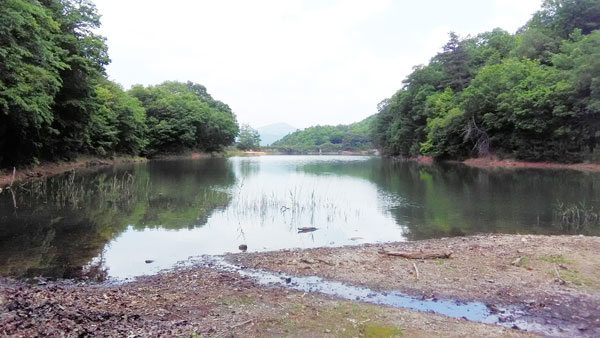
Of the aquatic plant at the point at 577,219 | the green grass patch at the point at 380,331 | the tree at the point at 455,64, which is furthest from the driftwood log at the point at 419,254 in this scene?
the tree at the point at 455,64

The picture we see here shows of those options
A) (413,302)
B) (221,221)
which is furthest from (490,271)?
(221,221)

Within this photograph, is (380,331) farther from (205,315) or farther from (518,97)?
(518,97)

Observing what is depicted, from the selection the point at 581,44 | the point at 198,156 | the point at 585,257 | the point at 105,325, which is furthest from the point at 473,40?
the point at 105,325

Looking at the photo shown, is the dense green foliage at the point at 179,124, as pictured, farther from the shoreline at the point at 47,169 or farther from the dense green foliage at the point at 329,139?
the dense green foliage at the point at 329,139

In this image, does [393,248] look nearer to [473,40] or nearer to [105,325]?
[105,325]

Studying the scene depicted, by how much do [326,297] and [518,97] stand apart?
41.0m

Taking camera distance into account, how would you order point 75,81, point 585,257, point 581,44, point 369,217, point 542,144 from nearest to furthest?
point 585,257 → point 369,217 → point 75,81 → point 581,44 → point 542,144

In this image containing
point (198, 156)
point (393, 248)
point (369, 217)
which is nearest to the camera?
point (393, 248)

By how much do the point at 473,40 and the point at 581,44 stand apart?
Answer: 42435 mm

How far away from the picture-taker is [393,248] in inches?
346

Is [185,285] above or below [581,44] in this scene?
below

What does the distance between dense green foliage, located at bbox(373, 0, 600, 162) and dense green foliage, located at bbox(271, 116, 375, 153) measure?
55.2 m

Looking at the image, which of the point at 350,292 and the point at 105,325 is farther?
the point at 350,292

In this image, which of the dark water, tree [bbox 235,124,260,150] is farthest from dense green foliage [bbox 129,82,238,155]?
the dark water
